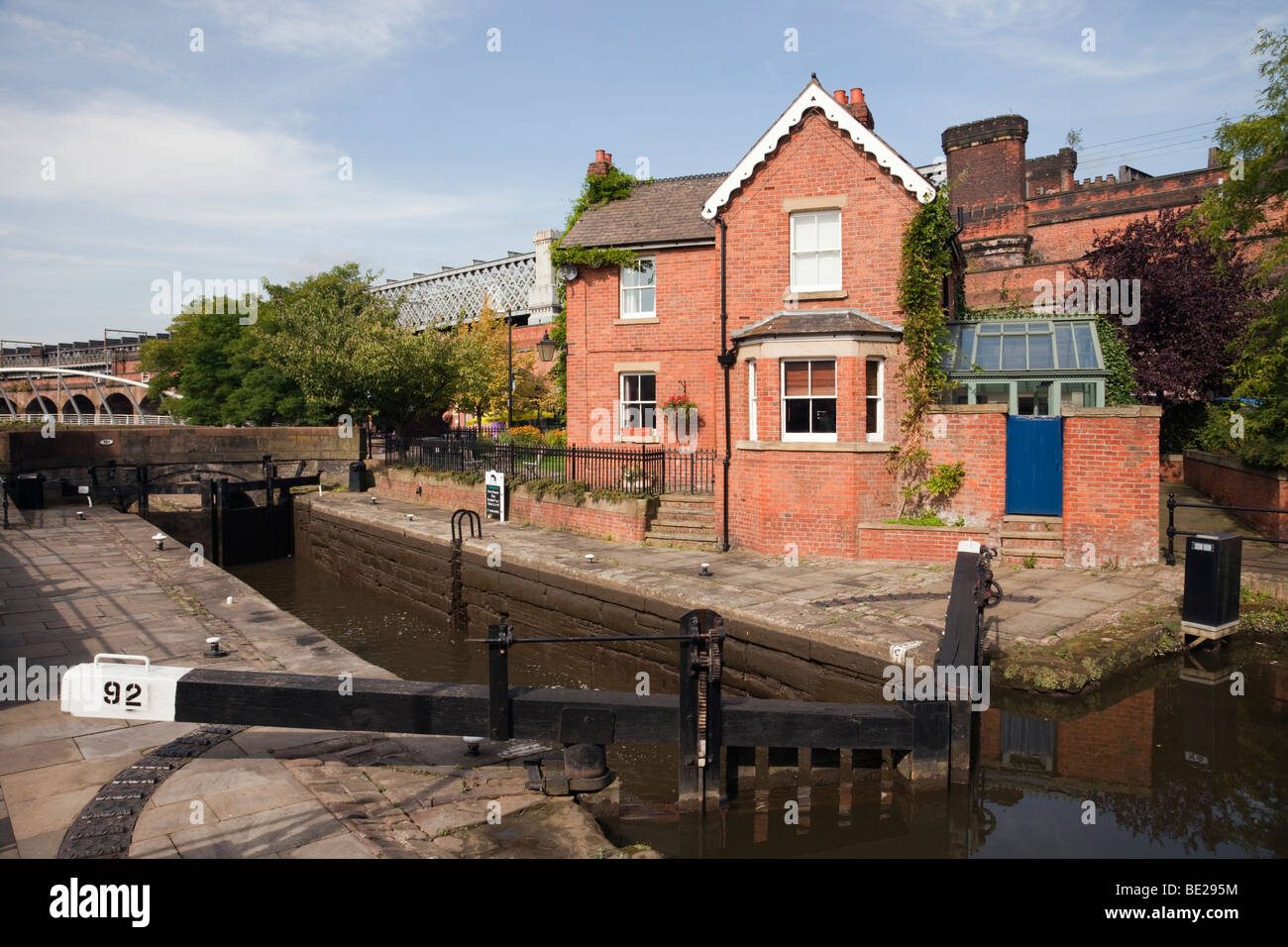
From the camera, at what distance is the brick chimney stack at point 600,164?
909 inches

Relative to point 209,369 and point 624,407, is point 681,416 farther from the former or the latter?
point 209,369

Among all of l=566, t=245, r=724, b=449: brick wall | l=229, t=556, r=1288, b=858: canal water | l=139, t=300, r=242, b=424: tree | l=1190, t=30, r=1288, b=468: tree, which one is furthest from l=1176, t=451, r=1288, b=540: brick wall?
l=139, t=300, r=242, b=424: tree

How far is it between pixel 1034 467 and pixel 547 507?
10.9 metres

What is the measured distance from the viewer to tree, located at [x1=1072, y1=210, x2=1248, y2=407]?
945 inches

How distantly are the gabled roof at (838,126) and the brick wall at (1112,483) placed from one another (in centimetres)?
542

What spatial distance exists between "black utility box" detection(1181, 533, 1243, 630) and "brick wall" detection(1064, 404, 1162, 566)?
307 cm

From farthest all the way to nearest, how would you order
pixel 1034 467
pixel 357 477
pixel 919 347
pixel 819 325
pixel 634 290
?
pixel 357 477
pixel 634 290
pixel 919 347
pixel 819 325
pixel 1034 467

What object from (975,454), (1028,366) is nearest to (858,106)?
(1028,366)

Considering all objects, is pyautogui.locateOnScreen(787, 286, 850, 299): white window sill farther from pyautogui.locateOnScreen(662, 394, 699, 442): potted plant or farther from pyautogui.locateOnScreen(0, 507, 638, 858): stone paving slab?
pyautogui.locateOnScreen(0, 507, 638, 858): stone paving slab

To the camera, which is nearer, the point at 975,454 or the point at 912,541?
the point at 912,541

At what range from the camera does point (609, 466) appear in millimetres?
19547

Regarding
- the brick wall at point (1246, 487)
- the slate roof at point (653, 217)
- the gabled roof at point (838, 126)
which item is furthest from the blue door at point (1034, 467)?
the slate roof at point (653, 217)
